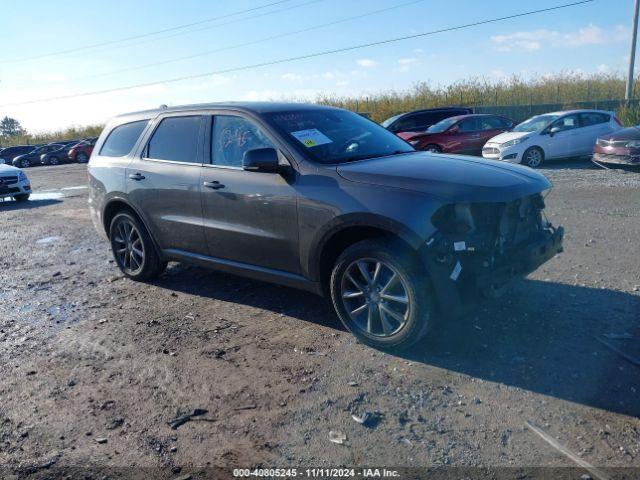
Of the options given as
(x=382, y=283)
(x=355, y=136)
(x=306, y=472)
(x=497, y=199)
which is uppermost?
(x=355, y=136)

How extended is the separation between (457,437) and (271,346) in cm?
179

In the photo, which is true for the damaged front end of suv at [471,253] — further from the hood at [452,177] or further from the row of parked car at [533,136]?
the row of parked car at [533,136]

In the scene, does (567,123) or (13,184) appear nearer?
(13,184)

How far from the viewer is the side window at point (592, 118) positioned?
15.7 m

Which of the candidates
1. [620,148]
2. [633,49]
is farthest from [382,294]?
[633,49]

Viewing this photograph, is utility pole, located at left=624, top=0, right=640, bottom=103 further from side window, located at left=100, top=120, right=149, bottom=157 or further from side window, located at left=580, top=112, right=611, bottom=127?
side window, located at left=100, top=120, right=149, bottom=157

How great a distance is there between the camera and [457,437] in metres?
3.15

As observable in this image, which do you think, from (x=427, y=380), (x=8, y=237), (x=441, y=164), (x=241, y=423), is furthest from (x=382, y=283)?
(x=8, y=237)

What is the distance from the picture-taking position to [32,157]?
131ft

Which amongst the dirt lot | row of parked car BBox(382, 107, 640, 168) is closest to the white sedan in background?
row of parked car BBox(382, 107, 640, 168)

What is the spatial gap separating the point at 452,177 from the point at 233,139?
2077mm

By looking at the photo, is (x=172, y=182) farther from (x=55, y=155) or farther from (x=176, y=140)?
(x=55, y=155)

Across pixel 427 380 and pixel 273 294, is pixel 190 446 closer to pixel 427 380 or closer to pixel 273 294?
pixel 427 380

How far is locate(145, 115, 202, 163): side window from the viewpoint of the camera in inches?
215
